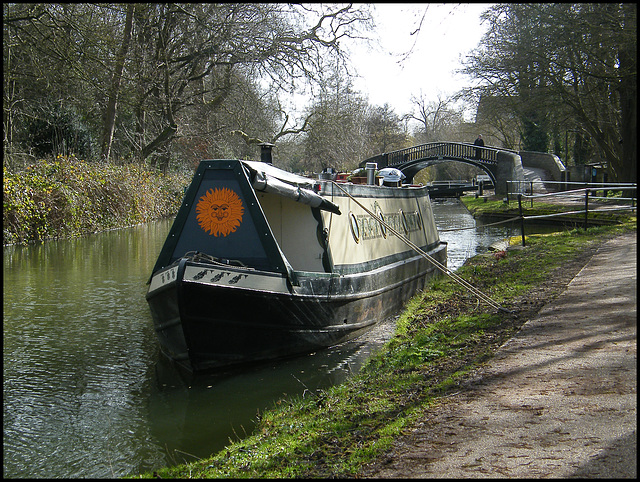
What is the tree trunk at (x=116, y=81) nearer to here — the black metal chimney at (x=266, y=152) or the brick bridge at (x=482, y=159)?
the black metal chimney at (x=266, y=152)

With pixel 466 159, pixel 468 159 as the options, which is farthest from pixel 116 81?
pixel 466 159

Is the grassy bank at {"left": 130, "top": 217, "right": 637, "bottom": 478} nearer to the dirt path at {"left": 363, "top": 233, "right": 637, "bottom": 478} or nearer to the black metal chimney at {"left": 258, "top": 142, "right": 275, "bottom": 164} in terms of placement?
the dirt path at {"left": 363, "top": 233, "right": 637, "bottom": 478}

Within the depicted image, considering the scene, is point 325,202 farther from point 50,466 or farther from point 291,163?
point 291,163

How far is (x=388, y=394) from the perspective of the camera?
5.26m

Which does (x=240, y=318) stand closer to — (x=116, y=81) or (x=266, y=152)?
(x=266, y=152)

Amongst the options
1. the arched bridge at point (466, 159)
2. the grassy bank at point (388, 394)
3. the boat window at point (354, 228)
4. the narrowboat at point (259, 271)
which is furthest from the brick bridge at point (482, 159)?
the narrowboat at point (259, 271)

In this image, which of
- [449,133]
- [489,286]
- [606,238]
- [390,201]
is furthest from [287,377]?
[449,133]

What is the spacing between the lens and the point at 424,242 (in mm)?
13531

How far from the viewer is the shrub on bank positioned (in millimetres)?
15656

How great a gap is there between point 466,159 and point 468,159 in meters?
0.21

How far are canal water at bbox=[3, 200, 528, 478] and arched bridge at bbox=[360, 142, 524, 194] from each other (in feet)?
90.4

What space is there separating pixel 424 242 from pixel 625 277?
5.31m

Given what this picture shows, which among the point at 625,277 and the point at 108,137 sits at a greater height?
the point at 108,137

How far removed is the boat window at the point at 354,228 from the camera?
949 cm
